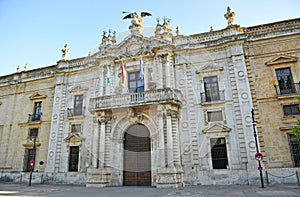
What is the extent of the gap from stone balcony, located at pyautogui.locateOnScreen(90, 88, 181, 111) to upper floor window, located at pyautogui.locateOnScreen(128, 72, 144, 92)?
1641mm

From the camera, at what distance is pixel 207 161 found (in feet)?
45.6

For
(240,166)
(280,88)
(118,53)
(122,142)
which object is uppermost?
(118,53)

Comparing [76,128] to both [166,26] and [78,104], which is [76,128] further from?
[166,26]

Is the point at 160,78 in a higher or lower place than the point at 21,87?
lower

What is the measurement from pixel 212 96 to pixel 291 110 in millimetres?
4855

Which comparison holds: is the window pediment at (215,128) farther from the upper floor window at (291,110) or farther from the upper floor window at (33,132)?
the upper floor window at (33,132)

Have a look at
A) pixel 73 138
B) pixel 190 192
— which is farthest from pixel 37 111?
pixel 190 192

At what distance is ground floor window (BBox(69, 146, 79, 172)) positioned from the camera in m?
16.9

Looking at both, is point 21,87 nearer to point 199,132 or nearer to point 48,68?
point 48,68

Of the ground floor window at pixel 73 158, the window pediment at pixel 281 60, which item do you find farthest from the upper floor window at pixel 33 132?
the window pediment at pixel 281 60

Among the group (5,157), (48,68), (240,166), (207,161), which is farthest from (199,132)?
(5,157)

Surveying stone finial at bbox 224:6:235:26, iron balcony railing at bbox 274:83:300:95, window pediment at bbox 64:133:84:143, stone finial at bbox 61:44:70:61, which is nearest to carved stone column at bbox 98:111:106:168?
window pediment at bbox 64:133:84:143

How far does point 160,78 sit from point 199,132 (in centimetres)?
466

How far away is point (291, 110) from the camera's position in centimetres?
1364
